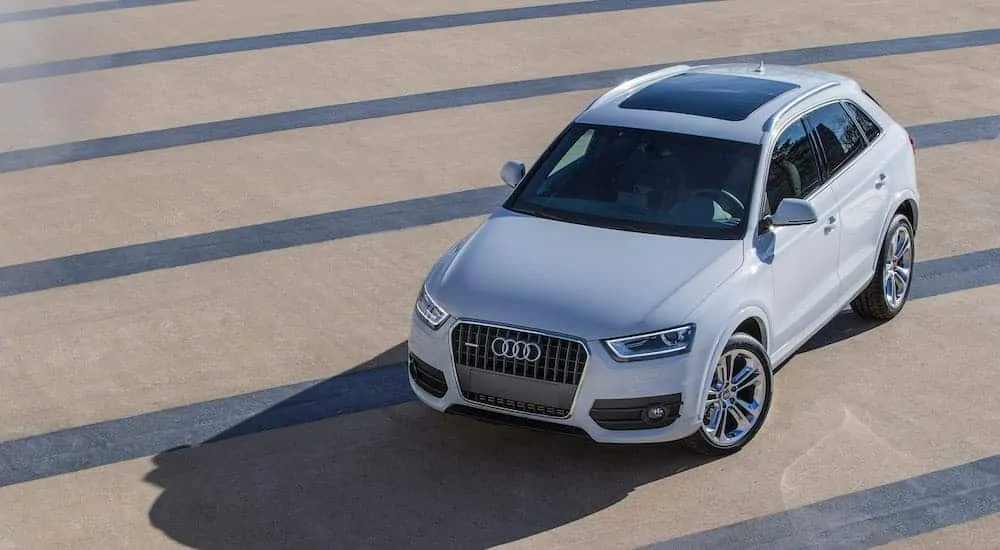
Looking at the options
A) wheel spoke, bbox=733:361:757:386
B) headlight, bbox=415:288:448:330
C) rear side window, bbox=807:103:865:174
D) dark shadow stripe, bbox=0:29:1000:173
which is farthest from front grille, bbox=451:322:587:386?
dark shadow stripe, bbox=0:29:1000:173

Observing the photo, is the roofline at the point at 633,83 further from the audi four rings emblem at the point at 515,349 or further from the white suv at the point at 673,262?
the audi four rings emblem at the point at 515,349

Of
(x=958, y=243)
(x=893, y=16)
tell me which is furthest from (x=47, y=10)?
(x=958, y=243)

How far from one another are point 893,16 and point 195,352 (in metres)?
11.4

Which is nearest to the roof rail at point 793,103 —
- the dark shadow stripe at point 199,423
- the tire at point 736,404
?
the tire at point 736,404

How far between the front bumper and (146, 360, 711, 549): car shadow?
30 centimetres

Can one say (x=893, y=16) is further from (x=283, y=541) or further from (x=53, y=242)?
(x=283, y=541)

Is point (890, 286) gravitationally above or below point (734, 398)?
below

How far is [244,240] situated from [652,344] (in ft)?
15.6

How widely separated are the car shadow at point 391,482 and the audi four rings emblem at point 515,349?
655 millimetres

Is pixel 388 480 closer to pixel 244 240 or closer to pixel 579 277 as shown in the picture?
pixel 579 277

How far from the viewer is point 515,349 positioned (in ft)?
24.9

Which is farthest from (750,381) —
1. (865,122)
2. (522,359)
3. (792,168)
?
(865,122)

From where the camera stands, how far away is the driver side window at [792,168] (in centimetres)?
862

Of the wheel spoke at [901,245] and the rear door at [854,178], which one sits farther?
the wheel spoke at [901,245]
